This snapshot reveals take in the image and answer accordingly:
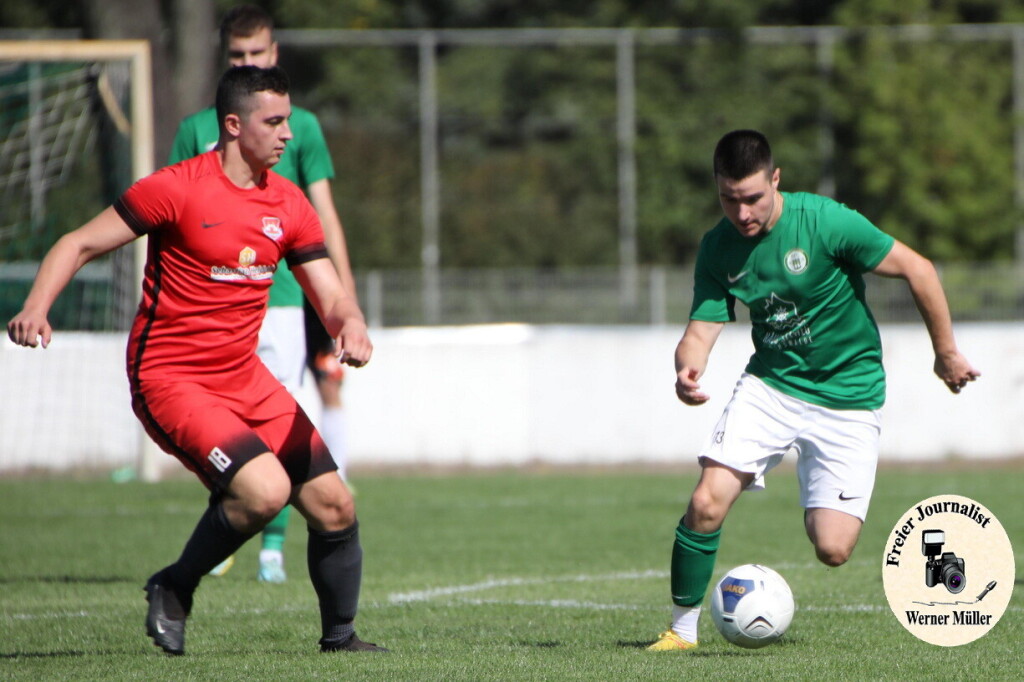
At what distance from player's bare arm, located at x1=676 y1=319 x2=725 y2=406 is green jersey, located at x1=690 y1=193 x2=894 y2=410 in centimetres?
5

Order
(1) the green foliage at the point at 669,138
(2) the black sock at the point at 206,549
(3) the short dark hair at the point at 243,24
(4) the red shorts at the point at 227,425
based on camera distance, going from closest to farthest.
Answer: (4) the red shorts at the point at 227,425
(2) the black sock at the point at 206,549
(3) the short dark hair at the point at 243,24
(1) the green foliage at the point at 669,138

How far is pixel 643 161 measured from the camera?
23719mm

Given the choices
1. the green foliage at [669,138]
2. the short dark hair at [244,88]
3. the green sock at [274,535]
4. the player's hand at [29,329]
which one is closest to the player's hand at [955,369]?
the short dark hair at [244,88]

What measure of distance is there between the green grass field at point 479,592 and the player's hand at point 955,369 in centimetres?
99

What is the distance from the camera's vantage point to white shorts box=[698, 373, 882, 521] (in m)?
5.79

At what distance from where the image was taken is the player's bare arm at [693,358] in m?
5.45

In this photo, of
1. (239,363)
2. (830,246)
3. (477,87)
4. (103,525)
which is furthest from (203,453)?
(477,87)

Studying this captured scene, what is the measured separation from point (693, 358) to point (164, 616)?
2.15 metres

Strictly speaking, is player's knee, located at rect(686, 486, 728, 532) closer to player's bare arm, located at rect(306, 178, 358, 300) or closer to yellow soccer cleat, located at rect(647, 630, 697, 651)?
yellow soccer cleat, located at rect(647, 630, 697, 651)

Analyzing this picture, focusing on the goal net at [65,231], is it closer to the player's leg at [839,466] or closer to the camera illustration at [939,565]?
the player's leg at [839,466]

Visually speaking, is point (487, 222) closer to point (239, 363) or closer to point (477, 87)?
point (477, 87)

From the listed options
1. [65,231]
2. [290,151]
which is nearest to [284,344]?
[290,151]

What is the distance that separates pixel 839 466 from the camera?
5.88m

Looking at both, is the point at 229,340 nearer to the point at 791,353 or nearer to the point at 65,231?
the point at 791,353
